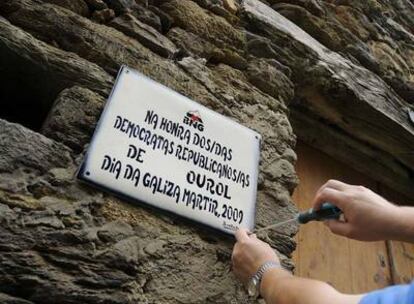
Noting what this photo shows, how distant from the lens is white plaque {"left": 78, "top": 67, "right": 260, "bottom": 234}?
3.12ft

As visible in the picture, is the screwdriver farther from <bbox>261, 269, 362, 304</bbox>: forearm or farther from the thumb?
<bbox>261, 269, 362, 304</bbox>: forearm

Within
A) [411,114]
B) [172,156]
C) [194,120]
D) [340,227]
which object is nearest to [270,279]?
[340,227]

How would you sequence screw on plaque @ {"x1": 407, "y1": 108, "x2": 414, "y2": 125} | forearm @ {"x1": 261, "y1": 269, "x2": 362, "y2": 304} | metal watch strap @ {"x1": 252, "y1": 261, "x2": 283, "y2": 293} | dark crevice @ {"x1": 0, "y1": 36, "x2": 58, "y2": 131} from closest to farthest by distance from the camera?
1. forearm @ {"x1": 261, "y1": 269, "x2": 362, "y2": 304}
2. metal watch strap @ {"x1": 252, "y1": 261, "x2": 283, "y2": 293}
3. dark crevice @ {"x1": 0, "y1": 36, "x2": 58, "y2": 131}
4. screw on plaque @ {"x1": 407, "y1": 108, "x2": 414, "y2": 125}

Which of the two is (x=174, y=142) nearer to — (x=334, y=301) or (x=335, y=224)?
(x=335, y=224)

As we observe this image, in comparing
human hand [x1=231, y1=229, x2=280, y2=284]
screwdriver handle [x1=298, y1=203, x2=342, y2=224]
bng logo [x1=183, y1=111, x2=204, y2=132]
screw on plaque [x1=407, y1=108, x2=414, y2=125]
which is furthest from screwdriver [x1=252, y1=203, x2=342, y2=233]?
screw on plaque [x1=407, y1=108, x2=414, y2=125]

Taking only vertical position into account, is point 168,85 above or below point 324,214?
above

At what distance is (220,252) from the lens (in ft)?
3.32

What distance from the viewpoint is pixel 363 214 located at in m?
0.79

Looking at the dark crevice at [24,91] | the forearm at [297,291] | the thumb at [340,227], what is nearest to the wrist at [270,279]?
the forearm at [297,291]

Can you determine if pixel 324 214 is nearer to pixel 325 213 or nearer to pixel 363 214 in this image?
pixel 325 213

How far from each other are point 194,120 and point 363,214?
1.74 feet

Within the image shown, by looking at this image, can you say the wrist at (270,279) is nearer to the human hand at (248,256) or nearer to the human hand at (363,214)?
the human hand at (248,256)

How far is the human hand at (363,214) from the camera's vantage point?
770 mm

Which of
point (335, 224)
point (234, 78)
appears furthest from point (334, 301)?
point (234, 78)
